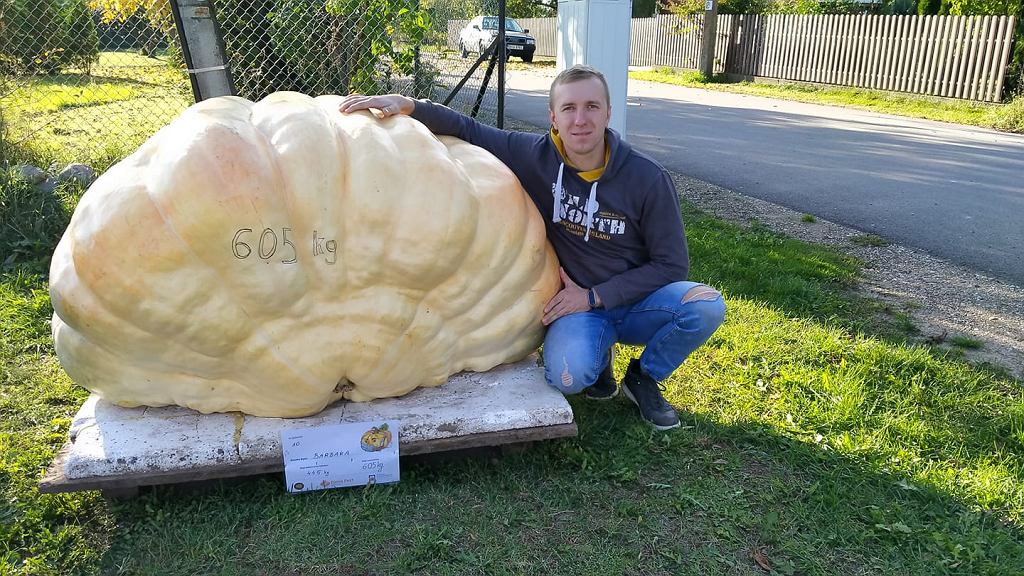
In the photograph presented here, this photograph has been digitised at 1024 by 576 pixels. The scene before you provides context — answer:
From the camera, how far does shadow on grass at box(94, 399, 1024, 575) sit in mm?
2072

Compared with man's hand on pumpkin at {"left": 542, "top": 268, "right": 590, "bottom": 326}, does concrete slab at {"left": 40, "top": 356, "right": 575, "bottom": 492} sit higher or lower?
lower

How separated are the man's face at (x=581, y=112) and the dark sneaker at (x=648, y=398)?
2.88 feet

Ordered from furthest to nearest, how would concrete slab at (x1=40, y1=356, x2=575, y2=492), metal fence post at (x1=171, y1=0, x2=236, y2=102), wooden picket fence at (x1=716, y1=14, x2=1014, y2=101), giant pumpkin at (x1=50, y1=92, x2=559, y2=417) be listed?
wooden picket fence at (x1=716, y1=14, x2=1014, y2=101) → metal fence post at (x1=171, y1=0, x2=236, y2=102) → concrete slab at (x1=40, y1=356, x2=575, y2=492) → giant pumpkin at (x1=50, y1=92, x2=559, y2=417)

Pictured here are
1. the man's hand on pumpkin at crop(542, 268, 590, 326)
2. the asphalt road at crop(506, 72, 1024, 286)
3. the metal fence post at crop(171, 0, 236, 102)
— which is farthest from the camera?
the asphalt road at crop(506, 72, 1024, 286)

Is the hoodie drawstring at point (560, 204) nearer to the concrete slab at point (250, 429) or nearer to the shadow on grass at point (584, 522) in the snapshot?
the concrete slab at point (250, 429)

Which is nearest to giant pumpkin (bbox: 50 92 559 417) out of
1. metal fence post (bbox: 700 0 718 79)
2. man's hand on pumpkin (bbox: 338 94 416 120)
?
man's hand on pumpkin (bbox: 338 94 416 120)

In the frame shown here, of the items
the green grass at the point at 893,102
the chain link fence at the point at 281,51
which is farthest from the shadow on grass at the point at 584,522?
the green grass at the point at 893,102

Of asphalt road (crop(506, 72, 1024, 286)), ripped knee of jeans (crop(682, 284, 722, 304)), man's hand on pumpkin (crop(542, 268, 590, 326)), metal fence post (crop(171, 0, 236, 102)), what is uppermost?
metal fence post (crop(171, 0, 236, 102))

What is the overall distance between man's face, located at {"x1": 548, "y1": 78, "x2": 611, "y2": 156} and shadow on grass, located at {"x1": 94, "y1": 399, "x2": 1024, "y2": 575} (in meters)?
1.06

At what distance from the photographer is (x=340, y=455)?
229cm

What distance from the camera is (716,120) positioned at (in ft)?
35.2

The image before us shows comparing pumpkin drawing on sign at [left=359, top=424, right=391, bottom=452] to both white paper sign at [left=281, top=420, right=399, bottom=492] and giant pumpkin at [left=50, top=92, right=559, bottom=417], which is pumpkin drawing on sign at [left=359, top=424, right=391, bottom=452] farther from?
giant pumpkin at [left=50, top=92, right=559, bottom=417]

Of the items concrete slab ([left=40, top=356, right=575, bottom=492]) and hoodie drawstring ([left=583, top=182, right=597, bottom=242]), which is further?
hoodie drawstring ([left=583, top=182, right=597, bottom=242])

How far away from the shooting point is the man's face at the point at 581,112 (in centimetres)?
250
